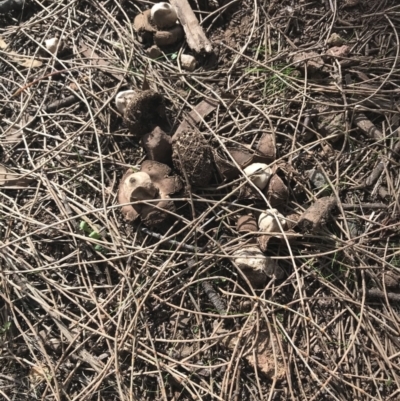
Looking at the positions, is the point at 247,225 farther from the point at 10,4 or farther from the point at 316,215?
the point at 10,4

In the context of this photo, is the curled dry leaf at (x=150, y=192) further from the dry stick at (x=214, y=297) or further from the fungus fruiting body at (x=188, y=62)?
the fungus fruiting body at (x=188, y=62)

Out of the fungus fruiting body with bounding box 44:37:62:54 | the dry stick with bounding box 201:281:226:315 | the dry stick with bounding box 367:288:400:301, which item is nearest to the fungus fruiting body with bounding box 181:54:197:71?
the fungus fruiting body with bounding box 44:37:62:54

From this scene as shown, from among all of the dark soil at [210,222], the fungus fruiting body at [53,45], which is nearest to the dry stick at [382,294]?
the dark soil at [210,222]

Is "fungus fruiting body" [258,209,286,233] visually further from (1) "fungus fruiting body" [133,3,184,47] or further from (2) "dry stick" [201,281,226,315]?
(1) "fungus fruiting body" [133,3,184,47]

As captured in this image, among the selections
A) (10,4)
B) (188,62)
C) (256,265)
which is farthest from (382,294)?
(10,4)

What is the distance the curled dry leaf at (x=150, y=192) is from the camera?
1.87m

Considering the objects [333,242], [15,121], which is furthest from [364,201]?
[15,121]

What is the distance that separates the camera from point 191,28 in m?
2.25

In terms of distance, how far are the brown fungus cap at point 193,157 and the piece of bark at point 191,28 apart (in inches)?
21.6

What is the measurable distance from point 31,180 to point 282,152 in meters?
1.12

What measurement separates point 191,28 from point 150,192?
2.92ft

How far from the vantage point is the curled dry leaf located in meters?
1.87

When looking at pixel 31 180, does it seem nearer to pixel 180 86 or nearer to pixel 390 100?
pixel 180 86

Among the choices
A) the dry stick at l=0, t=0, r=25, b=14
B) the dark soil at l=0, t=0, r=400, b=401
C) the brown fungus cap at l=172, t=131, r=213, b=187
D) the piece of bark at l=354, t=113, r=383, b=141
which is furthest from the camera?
the dry stick at l=0, t=0, r=25, b=14
